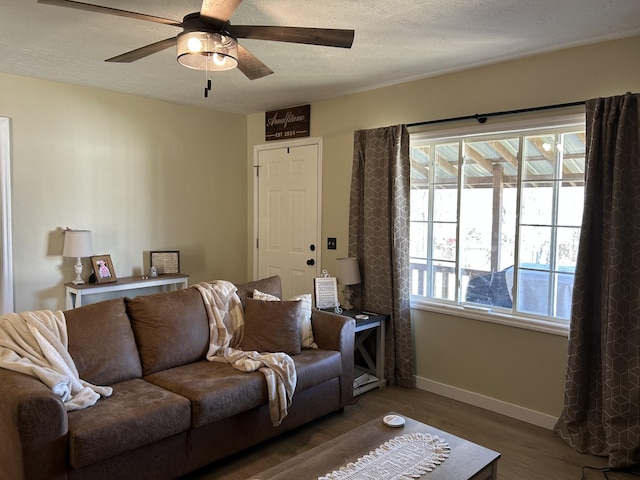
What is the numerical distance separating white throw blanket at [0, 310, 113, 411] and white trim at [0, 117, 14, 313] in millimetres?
1632

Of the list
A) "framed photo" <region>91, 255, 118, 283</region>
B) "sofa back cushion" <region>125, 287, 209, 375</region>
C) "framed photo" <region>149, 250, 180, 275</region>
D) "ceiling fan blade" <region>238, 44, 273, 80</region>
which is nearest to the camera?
"ceiling fan blade" <region>238, 44, 273, 80</region>

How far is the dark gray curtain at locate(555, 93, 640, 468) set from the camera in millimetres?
2734

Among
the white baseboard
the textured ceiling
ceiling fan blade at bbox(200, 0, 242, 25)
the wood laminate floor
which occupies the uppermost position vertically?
the textured ceiling

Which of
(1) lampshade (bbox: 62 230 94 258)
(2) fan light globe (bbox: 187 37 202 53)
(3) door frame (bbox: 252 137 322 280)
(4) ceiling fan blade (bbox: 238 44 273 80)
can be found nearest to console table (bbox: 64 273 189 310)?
(1) lampshade (bbox: 62 230 94 258)

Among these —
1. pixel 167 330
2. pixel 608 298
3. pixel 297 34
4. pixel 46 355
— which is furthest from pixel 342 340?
pixel 297 34

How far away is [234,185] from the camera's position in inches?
213

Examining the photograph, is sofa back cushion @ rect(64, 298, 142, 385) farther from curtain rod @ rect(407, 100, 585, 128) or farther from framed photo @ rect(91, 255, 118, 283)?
curtain rod @ rect(407, 100, 585, 128)

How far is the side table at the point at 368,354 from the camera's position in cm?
380

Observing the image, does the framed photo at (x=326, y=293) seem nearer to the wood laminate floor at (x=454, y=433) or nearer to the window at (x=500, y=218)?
the window at (x=500, y=218)

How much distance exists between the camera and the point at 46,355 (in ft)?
7.79

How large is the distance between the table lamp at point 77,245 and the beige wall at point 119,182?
0.64ft

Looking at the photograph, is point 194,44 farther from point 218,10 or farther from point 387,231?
point 387,231

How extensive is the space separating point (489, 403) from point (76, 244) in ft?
11.8

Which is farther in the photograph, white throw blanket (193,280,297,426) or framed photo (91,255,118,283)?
framed photo (91,255,118,283)
